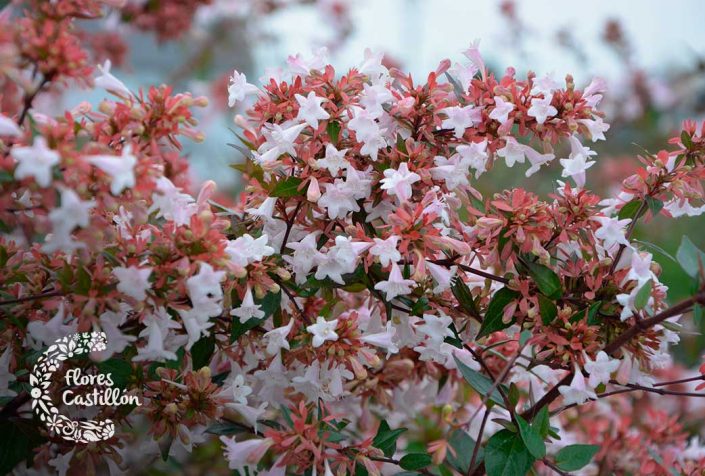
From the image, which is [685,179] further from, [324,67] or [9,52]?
[9,52]

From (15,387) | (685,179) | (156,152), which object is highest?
(685,179)

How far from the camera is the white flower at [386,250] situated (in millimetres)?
730

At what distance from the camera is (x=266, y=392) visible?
34.2 inches

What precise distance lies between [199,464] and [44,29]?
105 cm

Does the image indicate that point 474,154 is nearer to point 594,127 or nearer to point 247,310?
point 594,127

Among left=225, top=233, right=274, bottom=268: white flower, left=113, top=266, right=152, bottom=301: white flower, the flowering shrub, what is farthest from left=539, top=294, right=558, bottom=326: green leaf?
left=113, top=266, right=152, bottom=301: white flower

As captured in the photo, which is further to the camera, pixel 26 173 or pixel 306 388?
pixel 306 388

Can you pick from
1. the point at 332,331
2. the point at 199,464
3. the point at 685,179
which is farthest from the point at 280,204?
the point at 199,464

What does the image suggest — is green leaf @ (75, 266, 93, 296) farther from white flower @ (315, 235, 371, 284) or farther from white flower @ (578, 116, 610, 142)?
white flower @ (578, 116, 610, 142)

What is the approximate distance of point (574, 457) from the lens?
90cm

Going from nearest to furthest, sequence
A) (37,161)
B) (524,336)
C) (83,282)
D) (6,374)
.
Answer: (37,161) < (83,282) < (6,374) < (524,336)

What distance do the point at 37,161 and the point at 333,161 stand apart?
0.31m

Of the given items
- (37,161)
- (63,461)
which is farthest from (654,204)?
(63,461)

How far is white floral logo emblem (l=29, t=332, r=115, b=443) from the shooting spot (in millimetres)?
752
